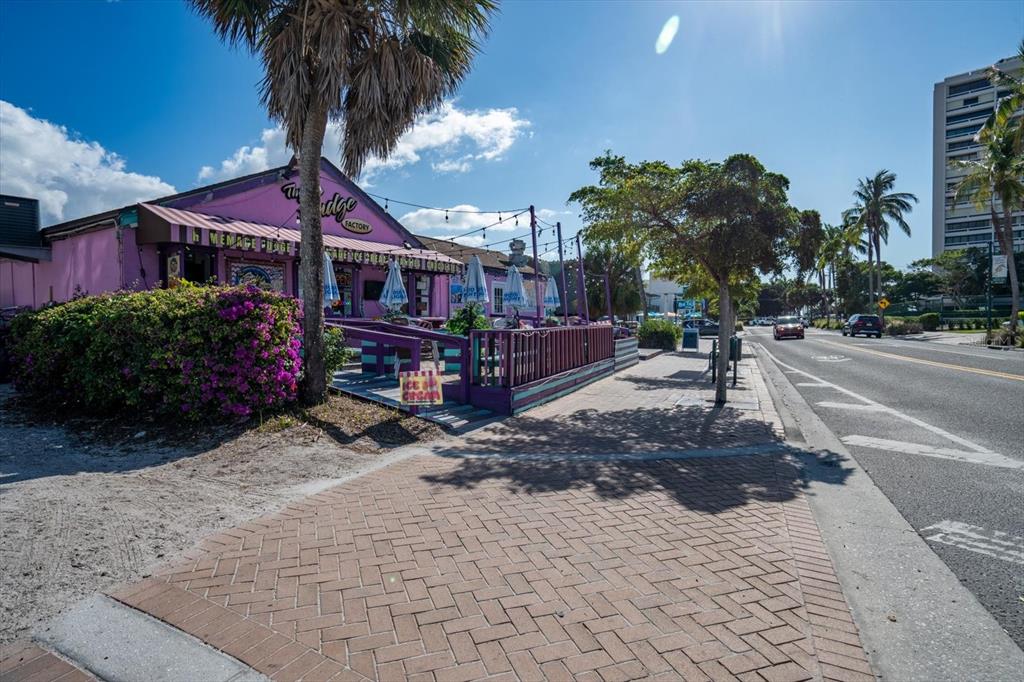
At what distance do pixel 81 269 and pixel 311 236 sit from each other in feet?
33.1

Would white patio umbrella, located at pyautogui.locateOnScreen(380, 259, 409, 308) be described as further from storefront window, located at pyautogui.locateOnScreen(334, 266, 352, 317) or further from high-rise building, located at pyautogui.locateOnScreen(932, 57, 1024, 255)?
high-rise building, located at pyautogui.locateOnScreen(932, 57, 1024, 255)

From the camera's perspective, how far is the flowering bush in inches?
256

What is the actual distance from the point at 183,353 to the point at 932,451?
9.36 metres

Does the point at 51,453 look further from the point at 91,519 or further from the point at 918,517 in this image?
the point at 918,517

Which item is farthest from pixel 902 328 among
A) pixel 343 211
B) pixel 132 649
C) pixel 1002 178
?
pixel 132 649

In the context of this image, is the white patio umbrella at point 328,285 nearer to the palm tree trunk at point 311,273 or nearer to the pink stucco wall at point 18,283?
the palm tree trunk at point 311,273

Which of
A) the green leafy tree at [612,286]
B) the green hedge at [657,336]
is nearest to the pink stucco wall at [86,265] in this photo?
the green hedge at [657,336]

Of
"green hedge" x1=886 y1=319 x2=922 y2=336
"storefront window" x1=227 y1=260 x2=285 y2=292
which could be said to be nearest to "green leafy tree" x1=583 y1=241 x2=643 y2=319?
"green hedge" x1=886 y1=319 x2=922 y2=336

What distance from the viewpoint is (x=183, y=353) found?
21.3 feet

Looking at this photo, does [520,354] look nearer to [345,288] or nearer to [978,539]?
[978,539]

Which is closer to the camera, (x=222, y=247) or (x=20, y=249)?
(x=222, y=247)

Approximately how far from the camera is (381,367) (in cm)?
1063

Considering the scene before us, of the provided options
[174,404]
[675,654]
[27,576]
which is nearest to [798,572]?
[675,654]

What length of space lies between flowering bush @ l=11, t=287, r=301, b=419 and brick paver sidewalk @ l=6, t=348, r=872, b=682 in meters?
2.49
